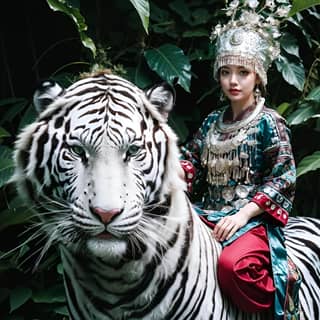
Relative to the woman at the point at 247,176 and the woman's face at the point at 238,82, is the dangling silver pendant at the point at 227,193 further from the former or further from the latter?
the woman's face at the point at 238,82

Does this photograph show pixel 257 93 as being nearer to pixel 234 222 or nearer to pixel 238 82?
pixel 238 82

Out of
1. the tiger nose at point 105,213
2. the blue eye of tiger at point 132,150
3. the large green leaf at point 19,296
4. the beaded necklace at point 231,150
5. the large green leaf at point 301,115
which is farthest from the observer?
the large green leaf at point 301,115

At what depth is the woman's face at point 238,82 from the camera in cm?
266

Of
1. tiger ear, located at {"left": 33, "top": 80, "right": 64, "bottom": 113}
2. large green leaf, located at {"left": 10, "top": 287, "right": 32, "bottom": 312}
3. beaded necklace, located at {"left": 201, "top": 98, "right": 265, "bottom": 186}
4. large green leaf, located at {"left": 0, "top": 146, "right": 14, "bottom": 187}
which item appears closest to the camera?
tiger ear, located at {"left": 33, "top": 80, "right": 64, "bottom": 113}

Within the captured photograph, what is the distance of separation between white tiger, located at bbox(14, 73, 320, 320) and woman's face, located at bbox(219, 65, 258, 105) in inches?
22.4

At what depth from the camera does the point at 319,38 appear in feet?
14.6

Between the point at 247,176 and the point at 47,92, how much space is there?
2.97 ft

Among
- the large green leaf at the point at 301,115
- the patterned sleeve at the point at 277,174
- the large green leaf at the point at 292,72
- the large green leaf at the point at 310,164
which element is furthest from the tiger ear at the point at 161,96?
the large green leaf at the point at 292,72

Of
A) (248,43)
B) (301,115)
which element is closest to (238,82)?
(248,43)

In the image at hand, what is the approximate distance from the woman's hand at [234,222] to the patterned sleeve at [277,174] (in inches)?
1.1

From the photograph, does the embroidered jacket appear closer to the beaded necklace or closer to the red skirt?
the beaded necklace

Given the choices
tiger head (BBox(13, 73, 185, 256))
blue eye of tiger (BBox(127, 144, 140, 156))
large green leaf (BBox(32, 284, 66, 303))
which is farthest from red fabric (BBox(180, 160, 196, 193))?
large green leaf (BBox(32, 284, 66, 303))

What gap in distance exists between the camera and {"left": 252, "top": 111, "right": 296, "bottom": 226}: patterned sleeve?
2.46 meters

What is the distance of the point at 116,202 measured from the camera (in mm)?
1849
